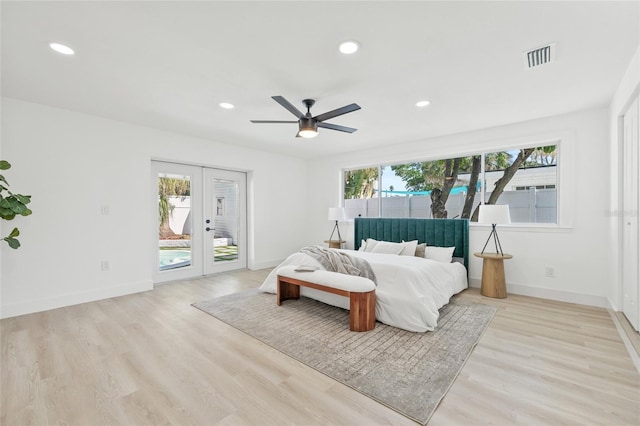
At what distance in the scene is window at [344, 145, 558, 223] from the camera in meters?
4.21

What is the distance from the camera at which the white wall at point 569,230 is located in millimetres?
3631

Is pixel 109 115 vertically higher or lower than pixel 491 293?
higher

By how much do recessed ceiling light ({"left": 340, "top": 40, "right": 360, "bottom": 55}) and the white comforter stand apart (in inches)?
86.9

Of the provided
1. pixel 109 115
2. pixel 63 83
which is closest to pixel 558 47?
pixel 63 83

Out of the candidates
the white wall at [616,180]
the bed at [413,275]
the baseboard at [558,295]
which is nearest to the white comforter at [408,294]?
the bed at [413,275]

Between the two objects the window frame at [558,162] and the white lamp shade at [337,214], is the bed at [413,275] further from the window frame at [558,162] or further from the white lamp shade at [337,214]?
the white lamp shade at [337,214]

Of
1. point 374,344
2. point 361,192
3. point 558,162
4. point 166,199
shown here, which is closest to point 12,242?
point 166,199

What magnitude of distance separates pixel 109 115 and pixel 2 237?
1.90 metres

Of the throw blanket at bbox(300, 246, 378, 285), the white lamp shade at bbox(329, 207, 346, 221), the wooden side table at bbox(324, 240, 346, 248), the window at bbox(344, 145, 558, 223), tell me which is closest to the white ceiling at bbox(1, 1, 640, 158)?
the window at bbox(344, 145, 558, 223)

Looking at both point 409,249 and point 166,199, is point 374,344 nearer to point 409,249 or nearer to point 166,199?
point 409,249

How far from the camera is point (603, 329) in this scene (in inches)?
113

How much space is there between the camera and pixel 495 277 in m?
3.96

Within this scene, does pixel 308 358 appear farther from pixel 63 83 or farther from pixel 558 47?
pixel 63 83

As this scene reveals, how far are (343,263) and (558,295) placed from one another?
302 cm
